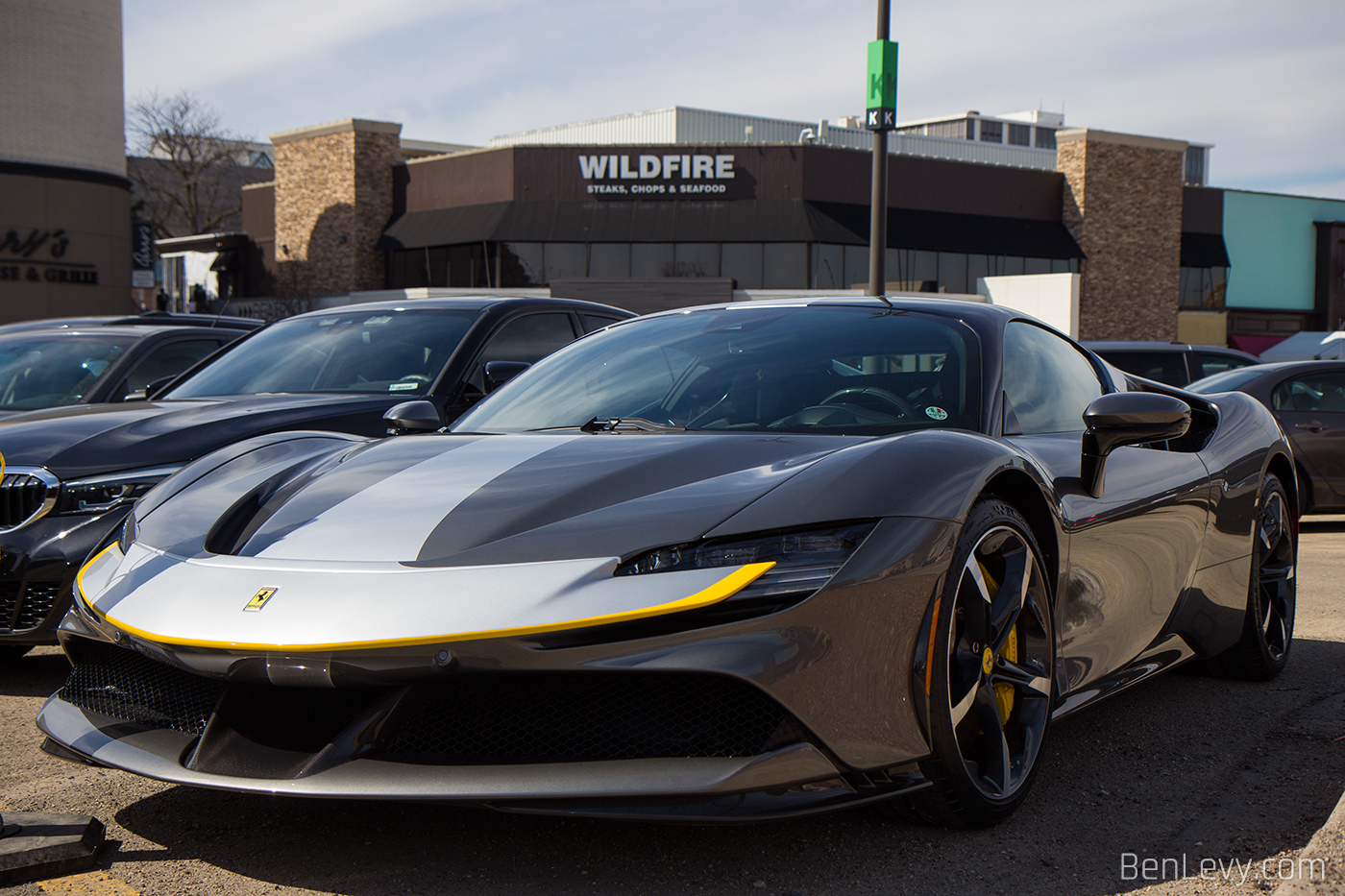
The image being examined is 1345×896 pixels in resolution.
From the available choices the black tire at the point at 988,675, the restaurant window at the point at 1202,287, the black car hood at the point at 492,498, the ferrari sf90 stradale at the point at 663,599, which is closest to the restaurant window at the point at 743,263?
the restaurant window at the point at 1202,287

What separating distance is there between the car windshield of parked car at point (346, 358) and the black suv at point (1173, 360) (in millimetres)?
7572

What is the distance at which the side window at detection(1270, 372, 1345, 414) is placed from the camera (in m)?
10.0

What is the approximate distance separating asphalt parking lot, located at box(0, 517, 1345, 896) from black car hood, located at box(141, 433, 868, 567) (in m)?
0.64

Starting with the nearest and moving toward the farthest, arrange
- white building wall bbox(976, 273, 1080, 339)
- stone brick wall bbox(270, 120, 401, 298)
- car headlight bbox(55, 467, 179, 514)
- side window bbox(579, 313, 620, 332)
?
car headlight bbox(55, 467, 179, 514)
side window bbox(579, 313, 620, 332)
white building wall bbox(976, 273, 1080, 339)
stone brick wall bbox(270, 120, 401, 298)

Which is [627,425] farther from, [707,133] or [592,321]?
[707,133]

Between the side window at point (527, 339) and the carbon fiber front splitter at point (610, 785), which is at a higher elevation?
the side window at point (527, 339)

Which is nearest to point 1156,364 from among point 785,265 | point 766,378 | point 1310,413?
point 1310,413

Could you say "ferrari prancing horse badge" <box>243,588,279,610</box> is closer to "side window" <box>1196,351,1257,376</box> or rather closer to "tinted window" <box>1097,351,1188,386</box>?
"tinted window" <box>1097,351,1188,386</box>

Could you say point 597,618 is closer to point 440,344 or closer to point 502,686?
point 502,686

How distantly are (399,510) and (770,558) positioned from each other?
85cm

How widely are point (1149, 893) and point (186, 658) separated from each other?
6.39ft

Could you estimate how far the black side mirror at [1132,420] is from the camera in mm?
3186
